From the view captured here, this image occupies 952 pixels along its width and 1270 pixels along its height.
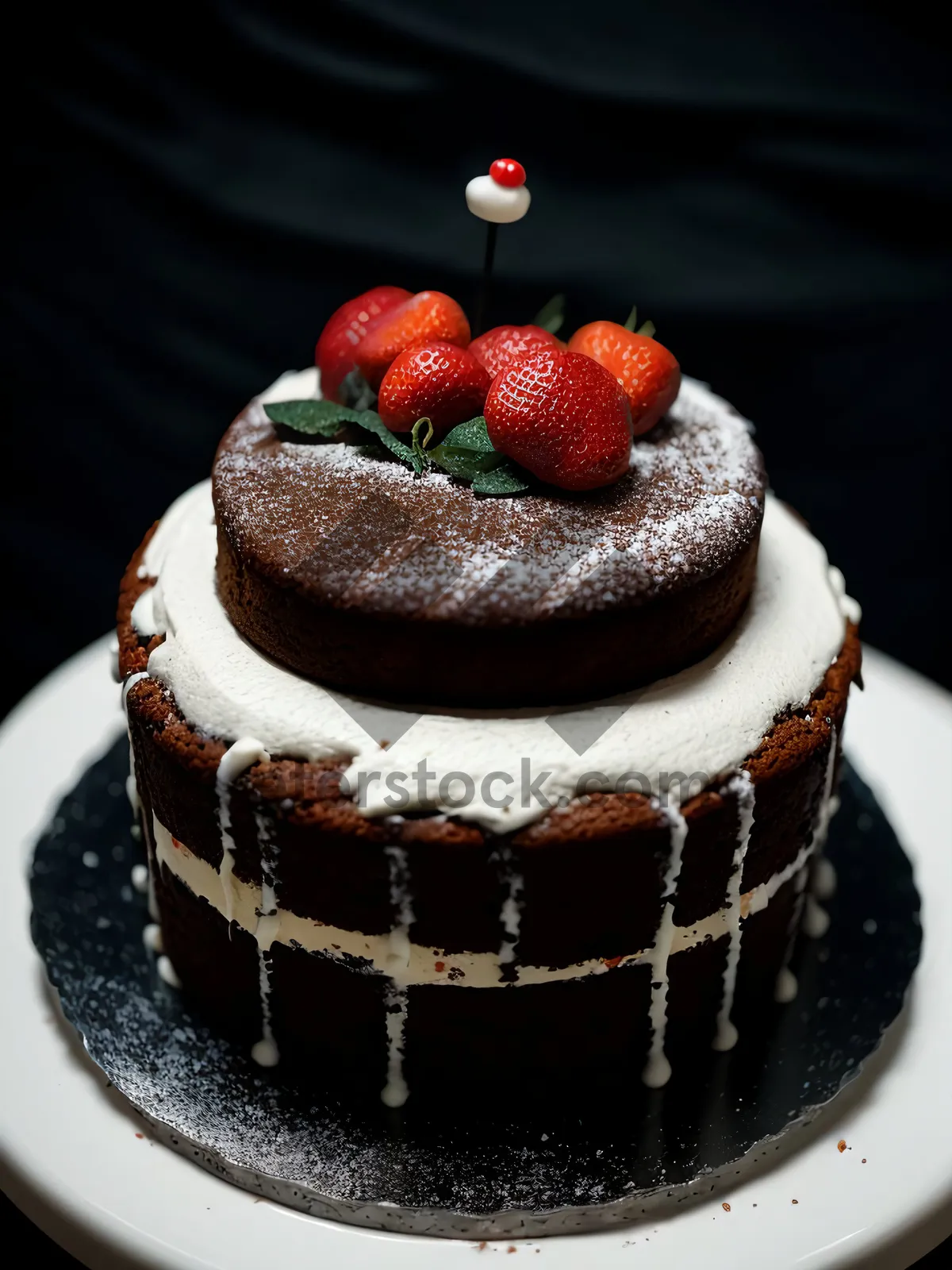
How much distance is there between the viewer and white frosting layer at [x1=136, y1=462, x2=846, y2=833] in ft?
5.42

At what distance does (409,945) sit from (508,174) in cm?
105

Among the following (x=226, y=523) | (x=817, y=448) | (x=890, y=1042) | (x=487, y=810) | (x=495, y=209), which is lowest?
(x=890, y=1042)

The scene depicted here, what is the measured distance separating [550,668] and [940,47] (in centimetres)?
175

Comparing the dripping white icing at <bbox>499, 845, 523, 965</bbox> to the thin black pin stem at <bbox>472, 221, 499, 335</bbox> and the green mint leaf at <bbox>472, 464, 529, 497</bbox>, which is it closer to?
the green mint leaf at <bbox>472, 464, 529, 497</bbox>

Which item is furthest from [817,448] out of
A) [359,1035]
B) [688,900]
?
[359,1035]

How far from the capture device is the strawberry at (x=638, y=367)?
1949 mm

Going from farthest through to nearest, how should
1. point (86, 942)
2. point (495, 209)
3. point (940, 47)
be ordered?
point (940, 47), point (86, 942), point (495, 209)

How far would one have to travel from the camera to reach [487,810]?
1.62 m

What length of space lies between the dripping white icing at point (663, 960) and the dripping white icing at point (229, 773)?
51 cm

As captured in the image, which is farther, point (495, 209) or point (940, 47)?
point (940, 47)

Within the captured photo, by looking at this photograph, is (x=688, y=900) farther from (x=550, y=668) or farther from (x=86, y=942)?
(x=86, y=942)

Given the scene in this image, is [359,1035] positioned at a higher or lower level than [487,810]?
lower

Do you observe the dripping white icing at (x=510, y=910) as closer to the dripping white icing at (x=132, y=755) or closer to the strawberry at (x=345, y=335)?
the dripping white icing at (x=132, y=755)

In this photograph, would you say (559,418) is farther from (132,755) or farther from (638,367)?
(132,755)
